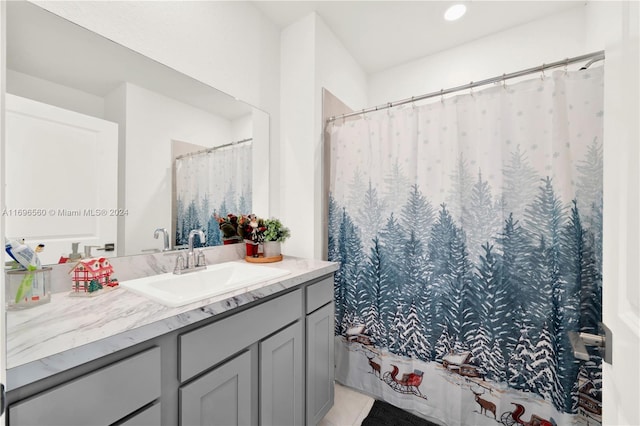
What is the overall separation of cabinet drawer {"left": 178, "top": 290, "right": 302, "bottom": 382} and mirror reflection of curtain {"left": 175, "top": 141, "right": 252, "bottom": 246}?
2.13 ft

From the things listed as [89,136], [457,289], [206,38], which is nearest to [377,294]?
[457,289]

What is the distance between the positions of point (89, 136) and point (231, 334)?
0.98 metres

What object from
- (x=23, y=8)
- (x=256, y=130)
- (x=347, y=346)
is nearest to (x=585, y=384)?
(x=347, y=346)

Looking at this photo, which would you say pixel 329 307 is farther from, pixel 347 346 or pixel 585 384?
pixel 585 384

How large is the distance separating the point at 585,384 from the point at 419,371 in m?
0.75

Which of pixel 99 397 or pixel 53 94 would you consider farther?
pixel 53 94

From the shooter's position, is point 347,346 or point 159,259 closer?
point 159,259

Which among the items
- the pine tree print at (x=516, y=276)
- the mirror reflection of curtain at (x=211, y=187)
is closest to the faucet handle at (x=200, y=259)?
the mirror reflection of curtain at (x=211, y=187)

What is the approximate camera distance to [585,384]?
1205 millimetres

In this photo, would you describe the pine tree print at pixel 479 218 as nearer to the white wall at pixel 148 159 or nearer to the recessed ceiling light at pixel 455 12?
the recessed ceiling light at pixel 455 12

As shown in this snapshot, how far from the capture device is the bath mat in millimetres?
1519

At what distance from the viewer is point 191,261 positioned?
1.31m

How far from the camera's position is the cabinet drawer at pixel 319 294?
134 centimetres

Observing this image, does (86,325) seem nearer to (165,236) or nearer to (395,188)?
(165,236)
